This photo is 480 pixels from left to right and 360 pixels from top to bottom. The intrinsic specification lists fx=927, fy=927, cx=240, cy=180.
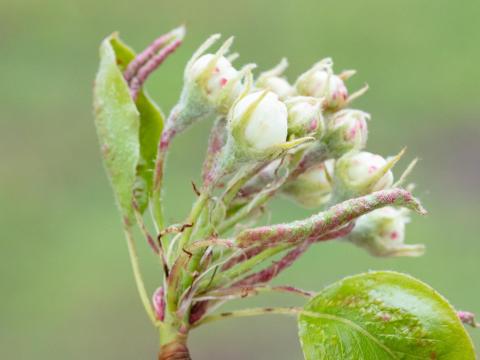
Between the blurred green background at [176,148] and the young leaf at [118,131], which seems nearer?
the young leaf at [118,131]

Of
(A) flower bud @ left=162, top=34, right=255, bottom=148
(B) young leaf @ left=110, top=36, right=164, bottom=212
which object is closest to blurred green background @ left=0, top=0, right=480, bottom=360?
(B) young leaf @ left=110, top=36, right=164, bottom=212

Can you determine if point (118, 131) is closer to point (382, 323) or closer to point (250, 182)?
point (250, 182)

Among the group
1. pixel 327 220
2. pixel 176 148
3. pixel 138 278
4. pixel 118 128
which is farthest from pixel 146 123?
pixel 176 148

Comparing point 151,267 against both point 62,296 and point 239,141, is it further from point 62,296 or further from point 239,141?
point 239,141

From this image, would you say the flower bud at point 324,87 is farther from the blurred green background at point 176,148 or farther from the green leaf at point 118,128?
the blurred green background at point 176,148

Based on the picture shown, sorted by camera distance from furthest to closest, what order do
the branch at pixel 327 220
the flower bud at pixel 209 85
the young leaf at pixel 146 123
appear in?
the young leaf at pixel 146 123
the flower bud at pixel 209 85
the branch at pixel 327 220

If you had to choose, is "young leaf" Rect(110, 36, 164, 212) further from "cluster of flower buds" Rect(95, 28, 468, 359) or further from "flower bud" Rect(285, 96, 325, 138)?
"flower bud" Rect(285, 96, 325, 138)

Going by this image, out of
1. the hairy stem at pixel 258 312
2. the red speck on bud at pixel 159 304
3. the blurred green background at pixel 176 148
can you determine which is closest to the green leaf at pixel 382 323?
the hairy stem at pixel 258 312
